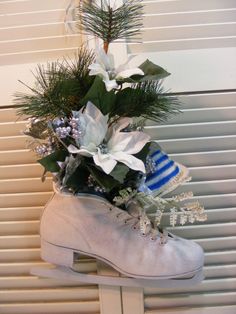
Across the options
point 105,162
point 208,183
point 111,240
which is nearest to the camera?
point 105,162

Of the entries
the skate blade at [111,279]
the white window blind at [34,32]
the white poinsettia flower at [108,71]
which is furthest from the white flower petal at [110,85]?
the skate blade at [111,279]

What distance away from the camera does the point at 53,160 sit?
0.62 m

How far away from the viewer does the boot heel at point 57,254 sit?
69cm

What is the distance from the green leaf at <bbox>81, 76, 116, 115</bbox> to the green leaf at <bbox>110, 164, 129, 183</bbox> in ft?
0.30

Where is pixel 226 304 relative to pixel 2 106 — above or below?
below

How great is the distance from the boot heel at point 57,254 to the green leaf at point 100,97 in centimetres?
25

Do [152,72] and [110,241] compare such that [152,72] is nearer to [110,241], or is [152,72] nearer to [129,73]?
[129,73]

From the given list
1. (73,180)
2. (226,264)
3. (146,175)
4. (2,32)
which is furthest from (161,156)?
(2,32)

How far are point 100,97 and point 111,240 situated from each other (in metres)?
0.24

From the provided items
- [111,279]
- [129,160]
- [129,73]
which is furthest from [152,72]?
[111,279]

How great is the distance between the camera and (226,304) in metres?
0.79

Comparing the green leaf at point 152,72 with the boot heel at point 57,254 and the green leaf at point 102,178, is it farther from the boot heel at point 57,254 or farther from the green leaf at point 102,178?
the boot heel at point 57,254

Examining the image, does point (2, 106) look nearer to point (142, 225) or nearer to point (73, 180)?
point (73, 180)

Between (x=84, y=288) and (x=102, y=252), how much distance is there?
0.47 ft
